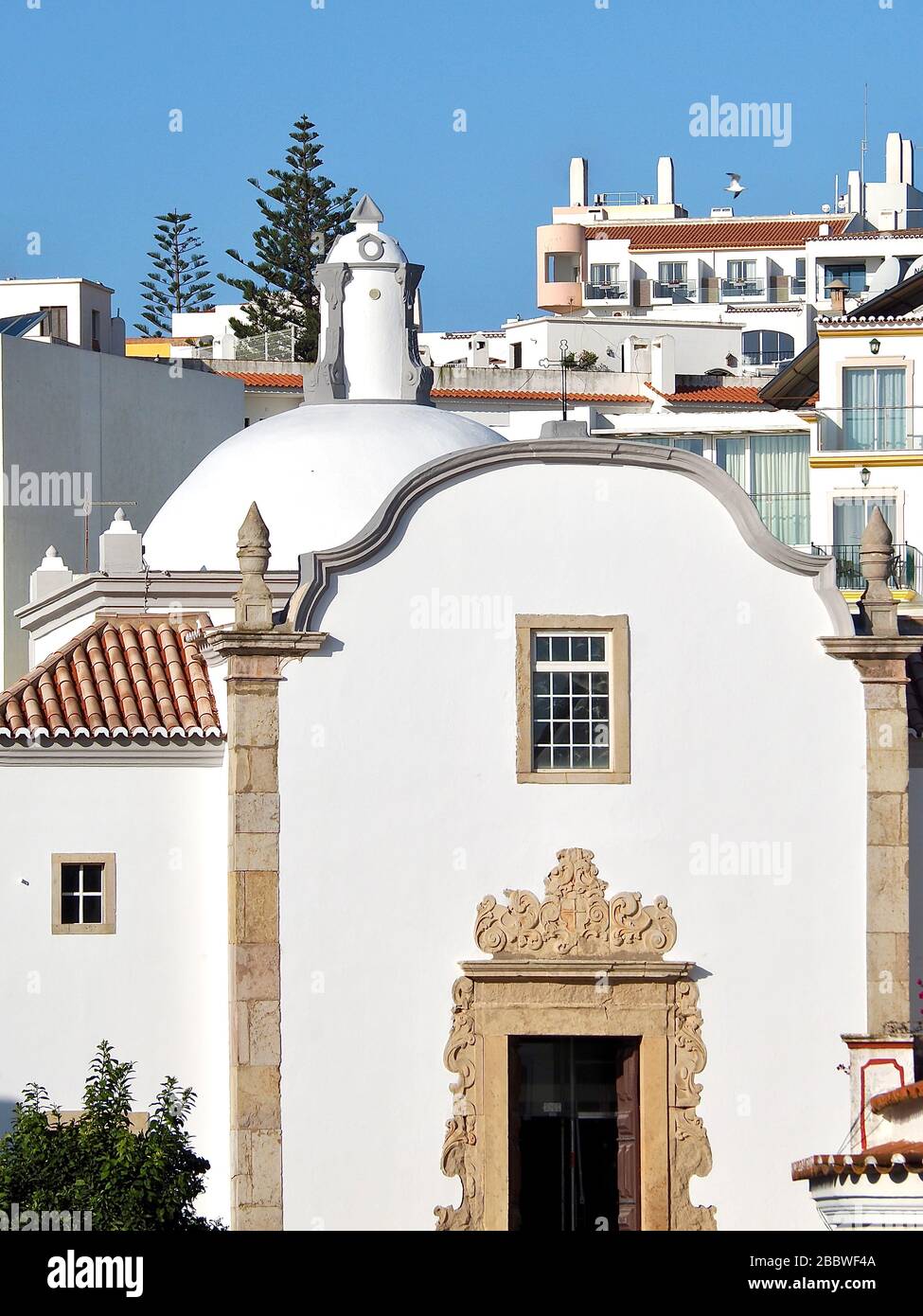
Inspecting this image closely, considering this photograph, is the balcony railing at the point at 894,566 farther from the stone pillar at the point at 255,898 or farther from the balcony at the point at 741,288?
the balcony at the point at 741,288

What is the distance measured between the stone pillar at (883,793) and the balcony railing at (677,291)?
62.0 metres

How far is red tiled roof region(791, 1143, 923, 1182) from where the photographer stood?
22.9 m

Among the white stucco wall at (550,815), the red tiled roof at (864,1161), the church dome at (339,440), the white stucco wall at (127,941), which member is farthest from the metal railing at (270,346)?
the red tiled roof at (864,1161)

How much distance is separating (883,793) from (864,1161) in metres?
4.94

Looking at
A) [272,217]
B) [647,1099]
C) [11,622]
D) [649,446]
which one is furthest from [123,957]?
[272,217]

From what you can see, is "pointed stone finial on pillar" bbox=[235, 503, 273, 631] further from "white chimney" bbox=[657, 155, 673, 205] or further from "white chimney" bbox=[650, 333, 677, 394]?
"white chimney" bbox=[657, 155, 673, 205]

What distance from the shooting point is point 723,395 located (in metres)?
60.9

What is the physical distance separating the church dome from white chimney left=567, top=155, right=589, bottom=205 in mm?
73008

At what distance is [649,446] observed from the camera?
89.1 feet

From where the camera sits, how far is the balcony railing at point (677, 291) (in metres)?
88.4

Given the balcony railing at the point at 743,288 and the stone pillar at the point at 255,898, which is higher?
→ the balcony railing at the point at 743,288

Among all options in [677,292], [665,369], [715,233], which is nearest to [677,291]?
[677,292]

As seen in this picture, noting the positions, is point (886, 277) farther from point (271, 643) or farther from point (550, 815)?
point (271, 643)

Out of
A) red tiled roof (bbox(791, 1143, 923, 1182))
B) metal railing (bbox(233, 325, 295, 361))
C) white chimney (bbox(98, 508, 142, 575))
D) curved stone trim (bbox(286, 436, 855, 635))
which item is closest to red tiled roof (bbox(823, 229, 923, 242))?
metal railing (bbox(233, 325, 295, 361))
